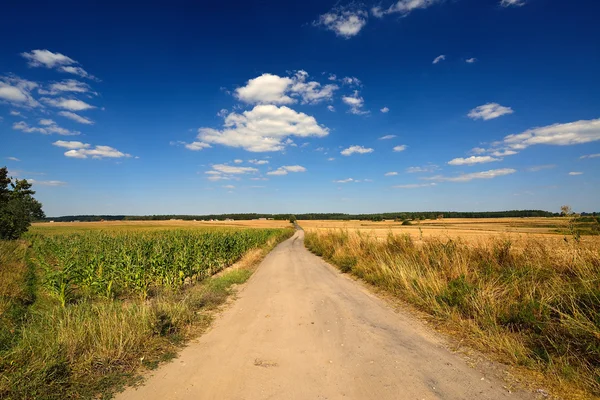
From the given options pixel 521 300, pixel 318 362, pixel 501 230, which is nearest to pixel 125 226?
pixel 501 230

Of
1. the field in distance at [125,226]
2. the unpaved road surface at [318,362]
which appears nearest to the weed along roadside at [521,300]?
the unpaved road surface at [318,362]

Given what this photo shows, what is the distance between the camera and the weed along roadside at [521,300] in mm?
4145

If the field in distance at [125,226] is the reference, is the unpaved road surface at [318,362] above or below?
below

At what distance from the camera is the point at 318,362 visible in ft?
15.7

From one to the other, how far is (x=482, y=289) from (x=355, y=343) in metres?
3.61

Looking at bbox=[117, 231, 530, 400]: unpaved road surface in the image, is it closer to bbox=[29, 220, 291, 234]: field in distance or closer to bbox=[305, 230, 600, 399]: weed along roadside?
bbox=[305, 230, 600, 399]: weed along roadside

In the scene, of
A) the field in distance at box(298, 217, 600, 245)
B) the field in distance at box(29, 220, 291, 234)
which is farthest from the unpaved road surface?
the field in distance at box(29, 220, 291, 234)

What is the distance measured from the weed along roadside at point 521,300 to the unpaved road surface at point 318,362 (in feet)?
2.39

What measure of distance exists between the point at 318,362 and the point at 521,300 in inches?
187

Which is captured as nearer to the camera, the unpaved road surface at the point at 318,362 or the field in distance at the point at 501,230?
the unpaved road surface at the point at 318,362

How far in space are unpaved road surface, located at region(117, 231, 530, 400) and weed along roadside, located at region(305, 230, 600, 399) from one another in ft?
2.39

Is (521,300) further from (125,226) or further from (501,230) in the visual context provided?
(125,226)

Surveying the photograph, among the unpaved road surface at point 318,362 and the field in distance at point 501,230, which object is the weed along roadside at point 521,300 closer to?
the field in distance at point 501,230

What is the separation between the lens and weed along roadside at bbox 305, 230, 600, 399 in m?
4.14
